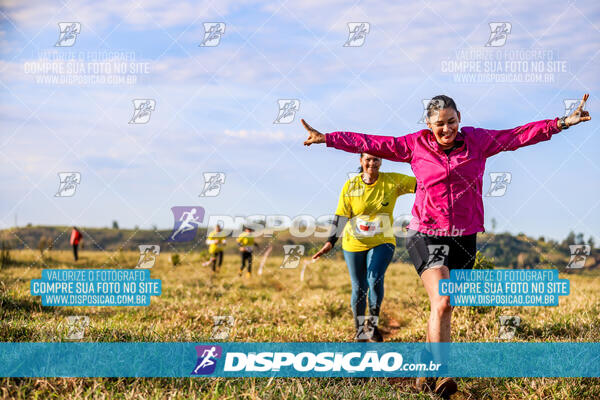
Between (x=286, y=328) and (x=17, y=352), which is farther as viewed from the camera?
(x=286, y=328)

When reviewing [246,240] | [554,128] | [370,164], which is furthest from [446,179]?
[246,240]

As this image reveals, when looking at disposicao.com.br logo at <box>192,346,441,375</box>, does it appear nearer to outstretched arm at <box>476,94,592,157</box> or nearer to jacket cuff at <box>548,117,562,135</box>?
outstretched arm at <box>476,94,592,157</box>

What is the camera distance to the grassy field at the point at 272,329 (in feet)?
12.9

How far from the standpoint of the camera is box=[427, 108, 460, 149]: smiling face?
4.51 meters

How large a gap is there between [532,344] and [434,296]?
6.13 ft

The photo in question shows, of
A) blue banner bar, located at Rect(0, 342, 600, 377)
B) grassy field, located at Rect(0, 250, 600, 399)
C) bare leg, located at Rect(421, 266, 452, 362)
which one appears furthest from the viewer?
bare leg, located at Rect(421, 266, 452, 362)

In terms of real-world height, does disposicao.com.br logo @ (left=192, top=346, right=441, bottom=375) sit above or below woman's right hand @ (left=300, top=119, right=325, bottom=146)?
below

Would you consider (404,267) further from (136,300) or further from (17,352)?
(17,352)

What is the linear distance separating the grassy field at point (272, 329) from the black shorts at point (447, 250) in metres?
1.16

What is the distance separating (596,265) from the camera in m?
18.2

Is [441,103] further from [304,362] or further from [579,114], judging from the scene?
[304,362]

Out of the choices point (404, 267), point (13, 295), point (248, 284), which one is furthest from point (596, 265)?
point (13, 295)

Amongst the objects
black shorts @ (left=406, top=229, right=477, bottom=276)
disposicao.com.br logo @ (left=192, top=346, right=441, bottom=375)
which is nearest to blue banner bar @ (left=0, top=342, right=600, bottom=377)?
disposicao.com.br logo @ (left=192, top=346, right=441, bottom=375)

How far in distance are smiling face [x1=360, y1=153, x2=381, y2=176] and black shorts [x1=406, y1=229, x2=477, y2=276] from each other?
1823 mm
